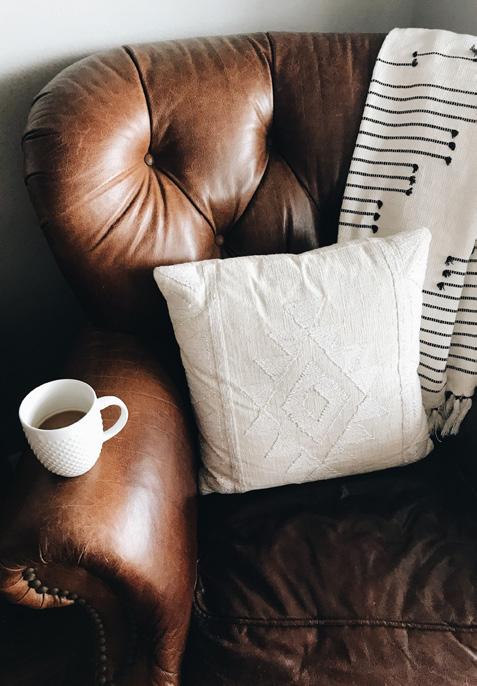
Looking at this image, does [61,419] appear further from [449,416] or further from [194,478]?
[449,416]

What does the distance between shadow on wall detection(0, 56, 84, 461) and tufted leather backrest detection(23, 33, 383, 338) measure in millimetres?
161

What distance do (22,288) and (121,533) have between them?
0.70 metres

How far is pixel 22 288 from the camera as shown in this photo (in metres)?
1.24

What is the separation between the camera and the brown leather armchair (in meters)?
0.74

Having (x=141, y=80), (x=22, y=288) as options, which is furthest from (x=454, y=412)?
(x=22, y=288)

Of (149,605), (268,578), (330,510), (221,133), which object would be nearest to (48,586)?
(149,605)

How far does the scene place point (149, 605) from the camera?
2.41ft

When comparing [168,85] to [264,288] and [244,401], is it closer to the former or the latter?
[264,288]

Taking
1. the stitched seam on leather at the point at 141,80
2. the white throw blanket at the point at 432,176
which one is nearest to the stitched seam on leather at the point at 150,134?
the stitched seam on leather at the point at 141,80

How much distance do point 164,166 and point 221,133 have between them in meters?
0.11

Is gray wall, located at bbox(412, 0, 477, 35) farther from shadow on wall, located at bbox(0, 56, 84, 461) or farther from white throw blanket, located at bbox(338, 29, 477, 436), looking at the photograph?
shadow on wall, located at bbox(0, 56, 84, 461)

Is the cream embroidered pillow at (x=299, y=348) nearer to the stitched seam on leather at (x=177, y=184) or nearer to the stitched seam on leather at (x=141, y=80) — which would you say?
the stitched seam on leather at (x=177, y=184)

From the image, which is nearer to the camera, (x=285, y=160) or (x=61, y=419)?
(x=61, y=419)

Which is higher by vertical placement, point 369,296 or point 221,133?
point 221,133
